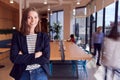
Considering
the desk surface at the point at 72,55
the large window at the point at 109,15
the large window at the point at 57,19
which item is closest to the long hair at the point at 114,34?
the desk surface at the point at 72,55

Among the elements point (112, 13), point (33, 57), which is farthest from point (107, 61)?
point (112, 13)

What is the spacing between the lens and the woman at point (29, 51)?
216 centimetres

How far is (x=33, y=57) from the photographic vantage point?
218 centimetres

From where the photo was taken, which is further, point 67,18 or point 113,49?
point 67,18

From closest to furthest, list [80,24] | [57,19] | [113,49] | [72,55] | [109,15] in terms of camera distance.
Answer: [113,49] < [72,55] < [109,15] < [80,24] < [57,19]

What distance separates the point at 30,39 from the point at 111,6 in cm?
659

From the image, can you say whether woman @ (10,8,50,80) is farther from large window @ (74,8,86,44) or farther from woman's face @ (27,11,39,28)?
large window @ (74,8,86,44)

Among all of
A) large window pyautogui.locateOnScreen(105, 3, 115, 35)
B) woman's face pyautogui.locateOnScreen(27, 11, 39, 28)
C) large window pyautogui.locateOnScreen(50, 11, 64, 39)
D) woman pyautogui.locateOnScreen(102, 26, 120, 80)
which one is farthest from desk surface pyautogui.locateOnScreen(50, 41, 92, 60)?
large window pyautogui.locateOnScreen(50, 11, 64, 39)

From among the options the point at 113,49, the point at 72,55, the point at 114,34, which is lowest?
the point at 72,55

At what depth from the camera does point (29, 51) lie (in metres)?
2.22

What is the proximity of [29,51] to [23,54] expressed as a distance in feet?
0.23

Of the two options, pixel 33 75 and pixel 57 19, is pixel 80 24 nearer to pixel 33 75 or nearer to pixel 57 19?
pixel 57 19

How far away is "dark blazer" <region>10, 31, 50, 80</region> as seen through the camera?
85.5 inches

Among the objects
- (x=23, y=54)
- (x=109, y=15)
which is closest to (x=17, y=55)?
(x=23, y=54)
